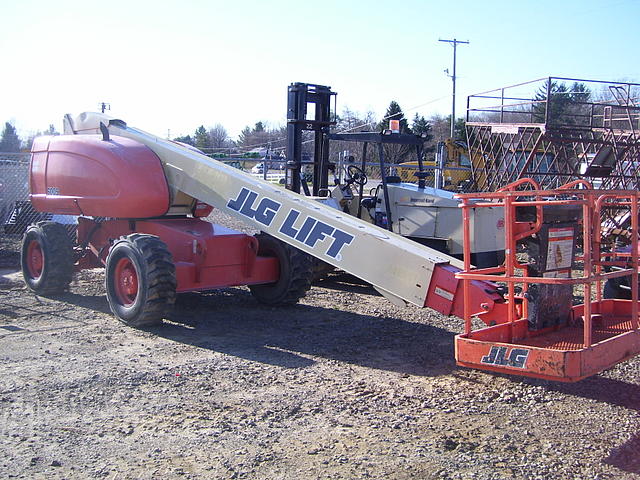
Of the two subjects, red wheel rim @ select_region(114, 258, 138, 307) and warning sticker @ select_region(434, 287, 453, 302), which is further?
red wheel rim @ select_region(114, 258, 138, 307)

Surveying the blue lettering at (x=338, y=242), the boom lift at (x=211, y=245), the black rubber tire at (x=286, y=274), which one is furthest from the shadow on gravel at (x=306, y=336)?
the blue lettering at (x=338, y=242)

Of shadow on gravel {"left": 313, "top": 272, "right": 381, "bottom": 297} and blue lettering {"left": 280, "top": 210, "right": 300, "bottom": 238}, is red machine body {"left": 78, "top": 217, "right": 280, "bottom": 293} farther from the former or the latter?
shadow on gravel {"left": 313, "top": 272, "right": 381, "bottom": 297}

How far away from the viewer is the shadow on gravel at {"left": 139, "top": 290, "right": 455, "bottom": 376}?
22.1ft

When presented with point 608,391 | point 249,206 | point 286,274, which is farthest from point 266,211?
point 608,391

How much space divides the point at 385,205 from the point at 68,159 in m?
4.60

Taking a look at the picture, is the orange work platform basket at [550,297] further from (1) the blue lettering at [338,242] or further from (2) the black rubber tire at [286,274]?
(2) the black rubber tire at [286,274]

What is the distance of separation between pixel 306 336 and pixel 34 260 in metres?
4.80

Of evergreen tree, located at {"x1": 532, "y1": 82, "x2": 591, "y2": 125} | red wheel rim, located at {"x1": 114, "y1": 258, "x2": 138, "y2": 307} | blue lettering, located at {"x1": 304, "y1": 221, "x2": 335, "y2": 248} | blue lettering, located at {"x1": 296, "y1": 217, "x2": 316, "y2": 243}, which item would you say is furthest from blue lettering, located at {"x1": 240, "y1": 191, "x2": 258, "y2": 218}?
evergreen tree, located at {"x1": 532, "y1": 82, "x2": 591, "y2": 125}

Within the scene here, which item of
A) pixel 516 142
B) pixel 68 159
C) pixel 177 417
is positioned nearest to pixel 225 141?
pixel 516 142

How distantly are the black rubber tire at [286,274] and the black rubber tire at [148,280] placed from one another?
1705 millimetres

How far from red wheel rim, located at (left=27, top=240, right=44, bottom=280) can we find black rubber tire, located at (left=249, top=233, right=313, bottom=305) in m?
3.30

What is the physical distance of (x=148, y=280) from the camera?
296 inches

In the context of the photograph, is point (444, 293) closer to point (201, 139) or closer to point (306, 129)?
point (306, 129)

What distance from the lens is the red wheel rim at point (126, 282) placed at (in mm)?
8047
